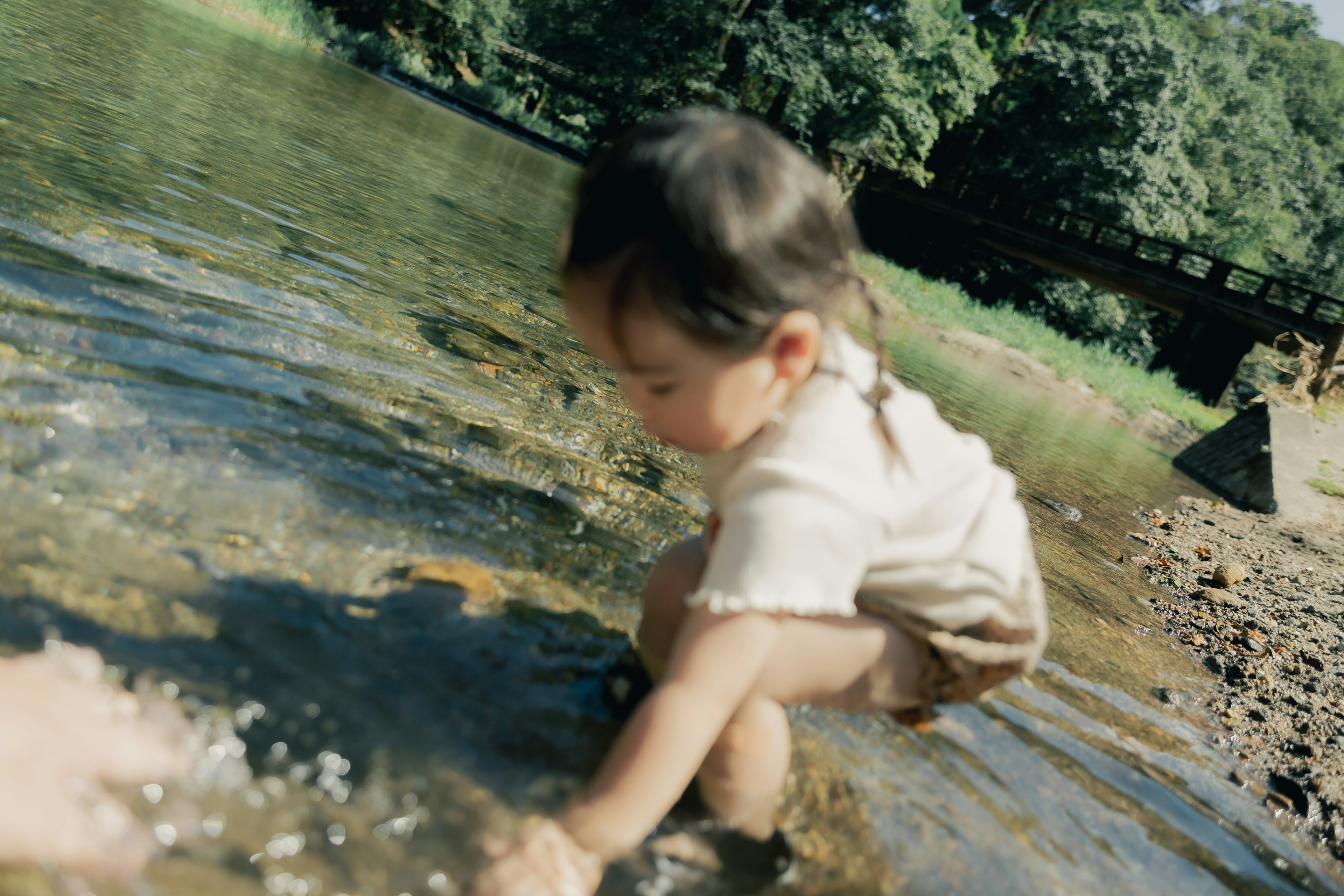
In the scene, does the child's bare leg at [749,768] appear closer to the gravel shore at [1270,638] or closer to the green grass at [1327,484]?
the gravel shore at [1270,638]

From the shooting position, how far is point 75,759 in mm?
1201

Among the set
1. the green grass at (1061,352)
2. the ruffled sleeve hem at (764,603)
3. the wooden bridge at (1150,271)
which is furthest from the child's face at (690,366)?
the wooden bridge at (1150,271)

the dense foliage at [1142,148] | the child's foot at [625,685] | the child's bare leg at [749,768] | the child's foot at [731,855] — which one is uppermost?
the dense foliage at [1142,148]

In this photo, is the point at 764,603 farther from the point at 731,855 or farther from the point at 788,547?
the point at 731,855

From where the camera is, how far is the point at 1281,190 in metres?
32.5

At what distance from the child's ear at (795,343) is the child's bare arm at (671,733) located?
1.19 ft

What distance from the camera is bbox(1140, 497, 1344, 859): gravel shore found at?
2.38m

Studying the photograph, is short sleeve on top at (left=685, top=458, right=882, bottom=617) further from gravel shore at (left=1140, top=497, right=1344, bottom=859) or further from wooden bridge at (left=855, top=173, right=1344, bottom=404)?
wooden bridge at (left=855, top=173, right=1344, bottom=404)

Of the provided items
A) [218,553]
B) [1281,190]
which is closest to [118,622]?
[218,553]

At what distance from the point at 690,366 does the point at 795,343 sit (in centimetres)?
16

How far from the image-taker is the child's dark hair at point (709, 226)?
125cm

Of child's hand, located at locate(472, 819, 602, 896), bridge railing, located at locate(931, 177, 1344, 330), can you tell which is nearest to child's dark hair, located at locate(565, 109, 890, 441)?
child's hand, located at locate(472, 819, 602, 896)

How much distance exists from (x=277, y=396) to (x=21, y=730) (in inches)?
53.1

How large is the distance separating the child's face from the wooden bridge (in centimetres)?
1935
